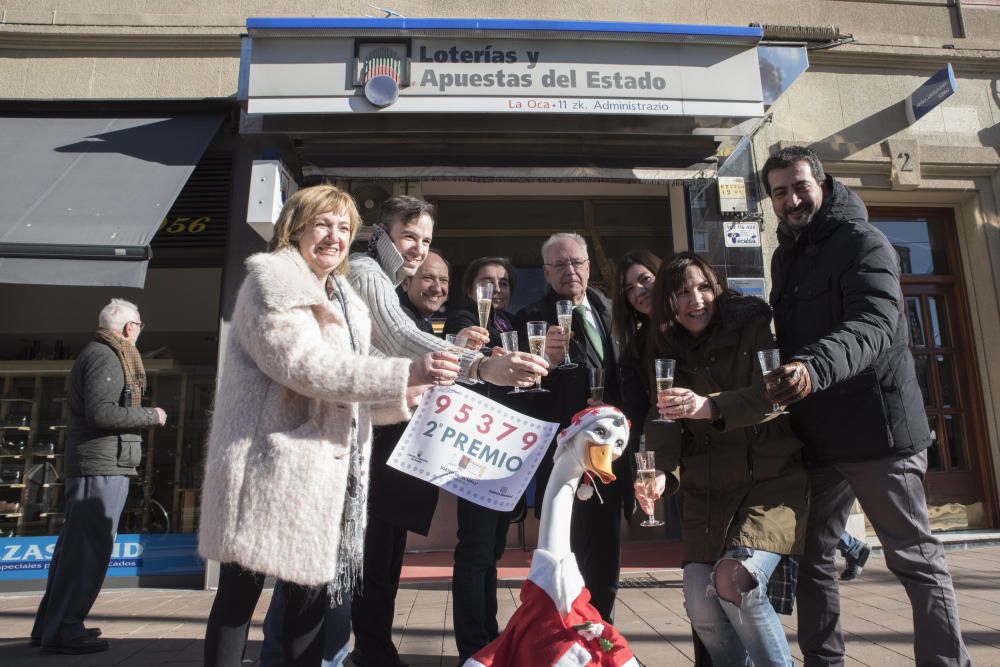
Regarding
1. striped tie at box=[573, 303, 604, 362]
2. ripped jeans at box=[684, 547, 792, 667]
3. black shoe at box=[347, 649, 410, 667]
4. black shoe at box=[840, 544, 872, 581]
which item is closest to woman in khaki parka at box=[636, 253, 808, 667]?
ripped jeans at box=[684, 547, 792, 667]

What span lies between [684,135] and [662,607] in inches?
151

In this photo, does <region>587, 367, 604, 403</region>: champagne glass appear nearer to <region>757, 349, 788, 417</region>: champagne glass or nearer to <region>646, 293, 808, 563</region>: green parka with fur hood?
<region>646, 293, 808, 563</region>: green parka with fur hood

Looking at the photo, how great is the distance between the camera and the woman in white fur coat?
1.72m

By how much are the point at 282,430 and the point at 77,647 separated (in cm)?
259

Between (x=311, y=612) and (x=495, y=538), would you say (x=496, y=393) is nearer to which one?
(x=495, y=538)

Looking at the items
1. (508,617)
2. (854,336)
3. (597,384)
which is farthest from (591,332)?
(508,617)

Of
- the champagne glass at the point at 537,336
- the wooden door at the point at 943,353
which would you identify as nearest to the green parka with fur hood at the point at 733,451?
the champagne glass at the point at 537,336

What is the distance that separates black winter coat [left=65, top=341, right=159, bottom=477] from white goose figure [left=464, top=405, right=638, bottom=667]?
2835 millimetres

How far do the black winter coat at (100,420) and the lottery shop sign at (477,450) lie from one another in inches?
90.9

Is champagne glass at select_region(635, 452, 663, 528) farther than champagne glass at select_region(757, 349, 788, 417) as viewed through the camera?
Yes

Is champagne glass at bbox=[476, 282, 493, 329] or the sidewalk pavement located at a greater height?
champagne glass at bbox=[476, 282, 493, 329]

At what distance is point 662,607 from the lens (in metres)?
4.08

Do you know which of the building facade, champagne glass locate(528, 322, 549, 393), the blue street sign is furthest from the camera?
the blue street sign

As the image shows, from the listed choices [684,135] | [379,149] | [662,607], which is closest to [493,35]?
[379,149]
